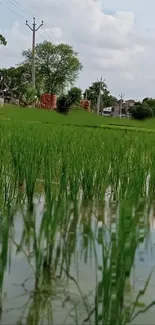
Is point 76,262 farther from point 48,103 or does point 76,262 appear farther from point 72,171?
point 48,103

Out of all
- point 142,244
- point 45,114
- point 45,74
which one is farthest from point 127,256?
point 45,74

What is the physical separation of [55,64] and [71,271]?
153 feet

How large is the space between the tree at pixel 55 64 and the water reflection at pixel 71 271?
45.8 m

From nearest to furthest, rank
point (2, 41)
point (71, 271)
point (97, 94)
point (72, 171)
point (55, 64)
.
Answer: point (71, 271)
point (72, 171)
point (2, 41)
point (55, 64)
point (97, 94)

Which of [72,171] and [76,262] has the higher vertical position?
[72,171]

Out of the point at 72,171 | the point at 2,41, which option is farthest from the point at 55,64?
the point at 72,171

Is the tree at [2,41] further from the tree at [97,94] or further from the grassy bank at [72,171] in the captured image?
the tree at [97,94]

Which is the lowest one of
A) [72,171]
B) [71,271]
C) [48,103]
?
[71,271]

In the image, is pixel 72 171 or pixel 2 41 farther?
pixel 2 41

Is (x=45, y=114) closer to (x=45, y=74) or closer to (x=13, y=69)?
(x=45, y=74)

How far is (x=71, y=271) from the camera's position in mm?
1474

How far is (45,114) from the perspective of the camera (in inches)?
372

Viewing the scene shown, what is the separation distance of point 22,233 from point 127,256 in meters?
0.53

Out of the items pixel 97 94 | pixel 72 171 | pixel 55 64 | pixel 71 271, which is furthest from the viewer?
pixel 97 94
